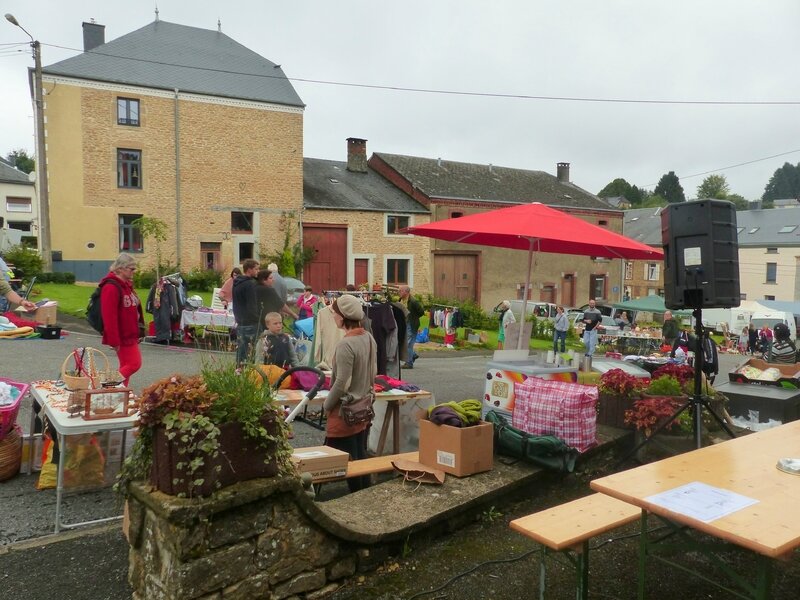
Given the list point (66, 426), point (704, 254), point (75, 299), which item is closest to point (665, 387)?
point (704, 254)

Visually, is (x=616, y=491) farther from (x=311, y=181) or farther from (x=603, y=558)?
(x=311, y=181)

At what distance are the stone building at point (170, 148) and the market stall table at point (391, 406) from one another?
23758 mm

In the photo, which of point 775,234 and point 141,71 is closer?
point 141,71

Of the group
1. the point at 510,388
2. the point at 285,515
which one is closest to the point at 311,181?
the point at 510,388

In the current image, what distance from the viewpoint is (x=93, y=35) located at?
29453mm

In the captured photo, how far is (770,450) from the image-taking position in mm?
3539

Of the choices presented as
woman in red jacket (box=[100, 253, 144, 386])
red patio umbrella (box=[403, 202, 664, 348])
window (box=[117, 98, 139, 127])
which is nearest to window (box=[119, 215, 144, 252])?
window (box=[117, 98, 139, 127])

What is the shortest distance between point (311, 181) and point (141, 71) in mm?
9600

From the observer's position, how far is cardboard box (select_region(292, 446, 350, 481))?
4.10 m

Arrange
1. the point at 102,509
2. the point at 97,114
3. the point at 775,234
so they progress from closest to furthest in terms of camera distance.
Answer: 1. the point at 102,509
2. the point at 97,114
3. the point at 775,234

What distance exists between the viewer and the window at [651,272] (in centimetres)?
5159

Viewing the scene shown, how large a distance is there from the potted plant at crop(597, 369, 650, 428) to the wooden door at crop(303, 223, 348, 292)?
25451 millimetres

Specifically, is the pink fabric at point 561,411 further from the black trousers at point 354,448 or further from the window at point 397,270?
the window at point 397,270

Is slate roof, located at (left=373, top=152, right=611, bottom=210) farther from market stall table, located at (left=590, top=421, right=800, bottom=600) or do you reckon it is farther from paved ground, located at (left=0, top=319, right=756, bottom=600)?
market stall table, located at (left=590, top=421, right=800, bottom=600)
